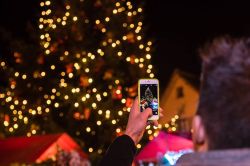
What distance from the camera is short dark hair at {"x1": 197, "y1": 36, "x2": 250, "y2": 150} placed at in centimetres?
138

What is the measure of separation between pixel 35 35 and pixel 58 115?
195cm

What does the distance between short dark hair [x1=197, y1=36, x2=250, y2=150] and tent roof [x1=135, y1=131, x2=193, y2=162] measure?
882 centimetres

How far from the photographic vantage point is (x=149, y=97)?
302 cm

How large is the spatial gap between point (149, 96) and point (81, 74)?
9465 millimetres

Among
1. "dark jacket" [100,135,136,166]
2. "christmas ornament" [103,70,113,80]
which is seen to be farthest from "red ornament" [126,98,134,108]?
"dark jacket" [100,135,136,166]

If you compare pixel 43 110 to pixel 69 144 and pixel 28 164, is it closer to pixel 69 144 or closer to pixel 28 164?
pixel 69 144

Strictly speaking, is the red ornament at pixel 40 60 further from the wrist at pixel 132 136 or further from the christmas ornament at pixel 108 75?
the wrist at pixel 132 136

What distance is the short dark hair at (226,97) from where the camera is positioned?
1384mm

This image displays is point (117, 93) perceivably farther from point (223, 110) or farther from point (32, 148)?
point (223, 110)

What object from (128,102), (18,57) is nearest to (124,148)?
(128,102)

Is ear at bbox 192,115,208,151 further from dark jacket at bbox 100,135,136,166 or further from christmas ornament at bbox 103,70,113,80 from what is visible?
christmas ornament at bbox 103,70,113,80

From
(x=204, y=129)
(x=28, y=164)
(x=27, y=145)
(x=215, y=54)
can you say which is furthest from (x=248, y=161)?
(x=27, y=145)

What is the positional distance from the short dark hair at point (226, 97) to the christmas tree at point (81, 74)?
1066 cm

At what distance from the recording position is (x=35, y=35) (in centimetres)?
1302
